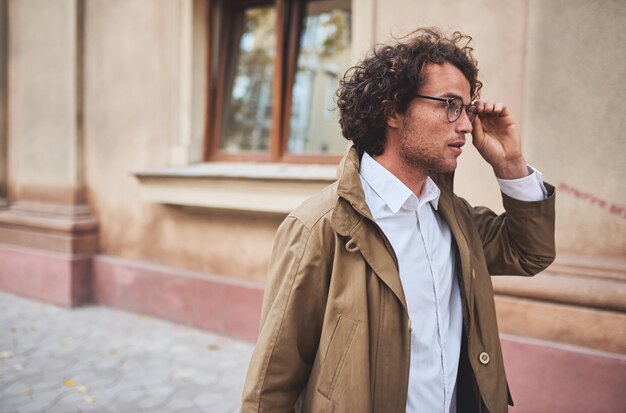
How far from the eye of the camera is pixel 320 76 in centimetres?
488

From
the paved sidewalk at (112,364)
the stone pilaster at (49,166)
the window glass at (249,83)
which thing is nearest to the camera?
the paved sidewalk at (112,364)

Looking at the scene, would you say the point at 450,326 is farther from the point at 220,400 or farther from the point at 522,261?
the point at 220,400

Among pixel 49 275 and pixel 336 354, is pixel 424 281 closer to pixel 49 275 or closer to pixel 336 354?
pixel 336 354

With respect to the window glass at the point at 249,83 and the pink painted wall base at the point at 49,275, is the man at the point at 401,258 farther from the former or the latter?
Result: the pink painted wall base at the point at 49,275

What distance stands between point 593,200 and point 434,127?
2.00m

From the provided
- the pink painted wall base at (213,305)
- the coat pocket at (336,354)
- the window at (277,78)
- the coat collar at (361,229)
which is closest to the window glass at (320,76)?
the window at (277,78)

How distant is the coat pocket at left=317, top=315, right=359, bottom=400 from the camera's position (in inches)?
57.4

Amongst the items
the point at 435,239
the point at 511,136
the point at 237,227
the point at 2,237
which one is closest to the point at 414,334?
the point at 435,239

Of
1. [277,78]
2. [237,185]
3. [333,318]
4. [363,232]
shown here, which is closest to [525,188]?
[363,232]

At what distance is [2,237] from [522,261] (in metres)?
6.60

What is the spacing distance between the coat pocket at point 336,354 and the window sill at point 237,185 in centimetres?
255

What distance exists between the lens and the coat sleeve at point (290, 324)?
148 centimetres

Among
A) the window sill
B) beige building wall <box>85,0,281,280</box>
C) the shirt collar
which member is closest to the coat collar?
the shirt collar

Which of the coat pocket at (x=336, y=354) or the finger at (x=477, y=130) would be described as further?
the finger at (x=477, y=130)
